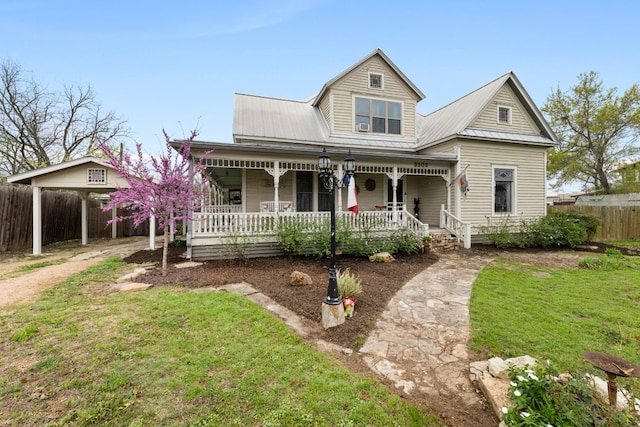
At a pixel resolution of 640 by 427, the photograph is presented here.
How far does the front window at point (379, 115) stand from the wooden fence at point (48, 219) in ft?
45.0

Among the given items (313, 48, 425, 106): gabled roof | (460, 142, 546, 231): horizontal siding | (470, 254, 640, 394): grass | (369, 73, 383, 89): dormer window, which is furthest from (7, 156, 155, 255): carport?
(460, 142, 546, 231): horizontal siding

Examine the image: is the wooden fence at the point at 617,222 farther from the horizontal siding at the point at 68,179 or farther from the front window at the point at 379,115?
the horizontal siding at the point at 68,179

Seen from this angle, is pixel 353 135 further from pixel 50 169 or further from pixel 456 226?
pixel 50 169

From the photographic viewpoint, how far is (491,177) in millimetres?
11836

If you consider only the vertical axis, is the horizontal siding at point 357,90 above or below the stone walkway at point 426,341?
above

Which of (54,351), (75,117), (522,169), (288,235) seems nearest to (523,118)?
(522,169)

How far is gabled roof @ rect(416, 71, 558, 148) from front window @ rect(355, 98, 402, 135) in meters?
1.62

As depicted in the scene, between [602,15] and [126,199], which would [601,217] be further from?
[126,199]

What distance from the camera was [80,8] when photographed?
8234 millimetres

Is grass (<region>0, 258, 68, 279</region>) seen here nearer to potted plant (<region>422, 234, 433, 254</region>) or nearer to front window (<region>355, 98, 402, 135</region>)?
potted plant (<region>422, 234, 433, 254</region>)

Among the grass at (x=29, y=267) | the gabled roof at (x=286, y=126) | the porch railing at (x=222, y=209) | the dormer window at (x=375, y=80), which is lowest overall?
the grass at (x=29, y=267)

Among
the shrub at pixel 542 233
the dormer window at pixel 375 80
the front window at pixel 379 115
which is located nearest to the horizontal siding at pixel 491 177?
the shrub at pixel 542 233

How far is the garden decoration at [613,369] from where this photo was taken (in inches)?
80.2

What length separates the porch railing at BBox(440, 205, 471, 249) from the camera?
1062 centimetres
